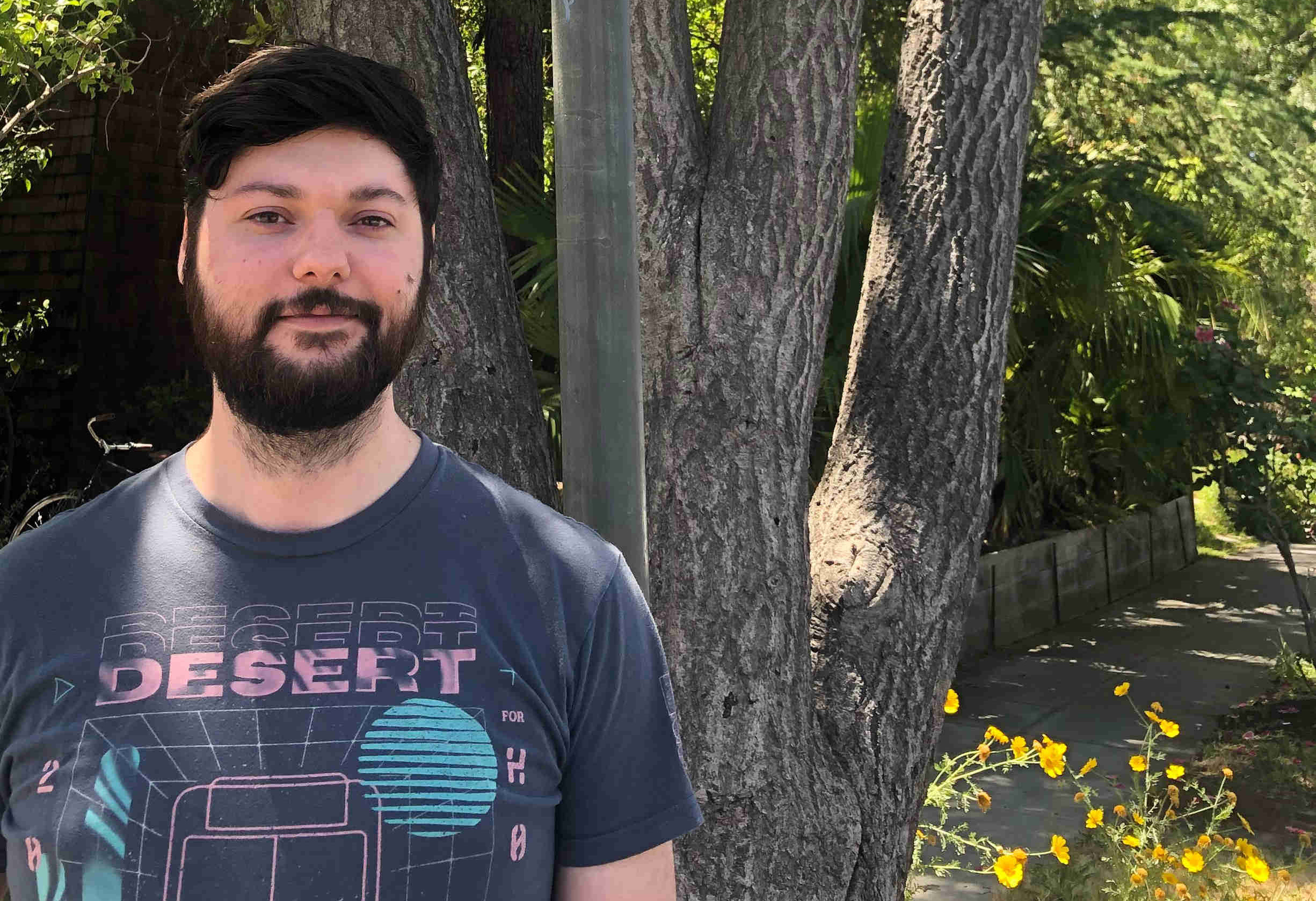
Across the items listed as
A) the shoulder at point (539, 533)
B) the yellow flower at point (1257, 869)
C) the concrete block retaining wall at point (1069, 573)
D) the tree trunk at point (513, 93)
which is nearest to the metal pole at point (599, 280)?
the shoulder at point (539, 533)

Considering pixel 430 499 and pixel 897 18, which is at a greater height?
pixel 897 18

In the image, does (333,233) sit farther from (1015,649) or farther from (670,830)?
(1015,649)

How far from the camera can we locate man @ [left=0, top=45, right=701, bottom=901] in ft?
4.44

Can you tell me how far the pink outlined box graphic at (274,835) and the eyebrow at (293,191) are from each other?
0.63 m

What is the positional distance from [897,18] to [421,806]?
6264 millimetres

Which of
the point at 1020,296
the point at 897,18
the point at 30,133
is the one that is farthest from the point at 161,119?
the point at 1020,296

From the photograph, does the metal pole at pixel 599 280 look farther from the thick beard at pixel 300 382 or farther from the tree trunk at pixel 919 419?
the tree trunk at pixel 919 419

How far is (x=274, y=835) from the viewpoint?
52.9 inches

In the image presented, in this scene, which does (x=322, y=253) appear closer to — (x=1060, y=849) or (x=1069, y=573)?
(x=1060, y=849)

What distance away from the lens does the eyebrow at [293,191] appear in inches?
58.2

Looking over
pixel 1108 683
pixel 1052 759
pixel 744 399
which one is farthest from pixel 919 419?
pixel 1108 683

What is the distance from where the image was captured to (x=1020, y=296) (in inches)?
282

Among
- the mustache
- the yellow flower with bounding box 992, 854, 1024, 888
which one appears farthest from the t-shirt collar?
the yellow flower with bounding box 992, 854, 1024, 888

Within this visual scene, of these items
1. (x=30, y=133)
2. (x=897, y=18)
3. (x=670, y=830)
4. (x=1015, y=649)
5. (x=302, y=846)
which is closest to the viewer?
(x=302, y=846)
